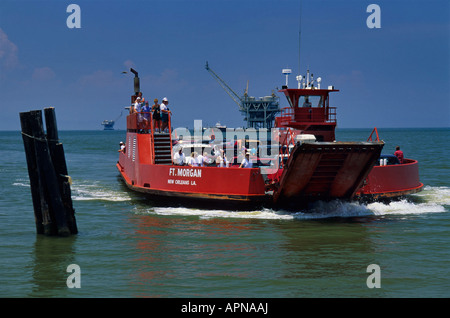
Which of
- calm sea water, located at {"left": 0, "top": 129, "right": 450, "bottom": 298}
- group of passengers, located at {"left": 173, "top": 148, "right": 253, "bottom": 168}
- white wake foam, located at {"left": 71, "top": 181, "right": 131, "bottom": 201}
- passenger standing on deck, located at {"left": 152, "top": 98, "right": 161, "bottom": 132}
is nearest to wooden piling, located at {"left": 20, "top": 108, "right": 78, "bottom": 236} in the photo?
calm sea water, located at {"left": 0, "top": 129, "right": 450, "bottom": 298}

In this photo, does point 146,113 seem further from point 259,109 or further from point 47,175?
point 259,109

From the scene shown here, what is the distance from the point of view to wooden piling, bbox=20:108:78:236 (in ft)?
49.9

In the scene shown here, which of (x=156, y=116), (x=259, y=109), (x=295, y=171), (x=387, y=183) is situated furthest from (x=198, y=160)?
(x=259, y=109)

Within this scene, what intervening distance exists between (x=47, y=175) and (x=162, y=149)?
330 inches

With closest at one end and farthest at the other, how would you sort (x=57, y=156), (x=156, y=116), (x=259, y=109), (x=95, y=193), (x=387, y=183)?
(x=57, y=156), (x=387, y=183), (x=156, y=116), (x=95, y=193), (x=259, y=109)

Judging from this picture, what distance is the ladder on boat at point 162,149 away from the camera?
2316 centimetres

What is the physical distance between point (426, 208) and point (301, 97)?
6923mm

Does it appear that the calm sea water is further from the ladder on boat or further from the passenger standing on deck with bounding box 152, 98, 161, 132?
the passenger standing on deck with bounding box 152, 98, 161, 132

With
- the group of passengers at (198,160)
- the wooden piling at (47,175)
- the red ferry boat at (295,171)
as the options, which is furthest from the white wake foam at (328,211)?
the wooden piling at (47,175)

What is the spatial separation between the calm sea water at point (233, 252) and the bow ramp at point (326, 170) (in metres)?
0.71

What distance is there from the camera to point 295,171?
17453mm

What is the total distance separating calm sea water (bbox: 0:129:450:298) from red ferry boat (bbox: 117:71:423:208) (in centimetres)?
67
